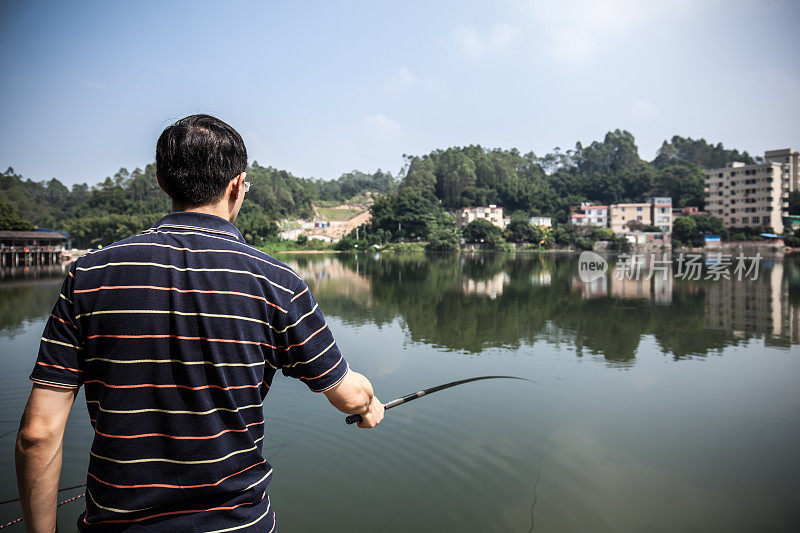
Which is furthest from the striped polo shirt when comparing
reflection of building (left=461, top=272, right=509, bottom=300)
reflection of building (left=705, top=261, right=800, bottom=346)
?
reflection of building (left=461, top=272, right=509, bottom=300)

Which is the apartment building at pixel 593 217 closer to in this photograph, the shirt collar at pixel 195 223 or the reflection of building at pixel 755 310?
the reflection of building at pixel 755 310

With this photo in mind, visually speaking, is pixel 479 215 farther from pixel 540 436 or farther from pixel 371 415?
pixel 371 415

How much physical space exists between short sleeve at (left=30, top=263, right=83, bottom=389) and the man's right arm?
21.6 inches

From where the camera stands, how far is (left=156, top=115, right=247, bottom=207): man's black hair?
117 cm

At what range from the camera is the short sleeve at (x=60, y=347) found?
1.05 metres

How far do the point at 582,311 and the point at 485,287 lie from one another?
642 centimetres

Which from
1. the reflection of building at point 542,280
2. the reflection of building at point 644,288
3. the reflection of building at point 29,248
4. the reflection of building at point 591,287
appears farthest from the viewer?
the reflection of building at point 29,248

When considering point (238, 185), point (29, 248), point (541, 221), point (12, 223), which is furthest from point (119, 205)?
point (238, 185)

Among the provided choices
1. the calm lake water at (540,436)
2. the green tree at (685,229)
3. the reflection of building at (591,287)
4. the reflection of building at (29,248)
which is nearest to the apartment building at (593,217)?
the green tree at (685,229)

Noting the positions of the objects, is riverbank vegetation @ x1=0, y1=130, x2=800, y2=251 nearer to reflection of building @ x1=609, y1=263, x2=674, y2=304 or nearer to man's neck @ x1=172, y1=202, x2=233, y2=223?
reflection of building @ x1=609, y1=263, x2=674, y2=304

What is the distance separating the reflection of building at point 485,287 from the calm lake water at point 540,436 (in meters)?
6.86

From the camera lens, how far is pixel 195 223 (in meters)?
1.14

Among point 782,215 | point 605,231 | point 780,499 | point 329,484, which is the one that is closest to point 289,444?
point 329,484

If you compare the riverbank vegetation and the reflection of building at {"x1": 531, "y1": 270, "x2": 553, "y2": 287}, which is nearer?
the reflection of building at {"x1": 531, "y1": 270, "x2": 553, "y2": 287}
